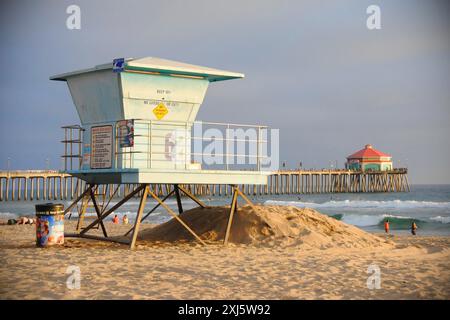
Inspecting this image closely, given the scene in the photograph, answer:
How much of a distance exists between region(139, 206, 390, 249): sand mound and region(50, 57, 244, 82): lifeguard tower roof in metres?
3.17

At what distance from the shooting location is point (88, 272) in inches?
422

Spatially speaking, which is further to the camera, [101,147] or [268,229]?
[268,229]

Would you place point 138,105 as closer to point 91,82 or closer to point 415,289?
point 91,82

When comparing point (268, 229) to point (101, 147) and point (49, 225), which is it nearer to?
point (101, 147)

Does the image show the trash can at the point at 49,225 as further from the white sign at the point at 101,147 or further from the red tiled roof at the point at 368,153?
the red tiled roof at the point at 368,153

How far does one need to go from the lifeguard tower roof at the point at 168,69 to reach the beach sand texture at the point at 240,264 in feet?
10.5

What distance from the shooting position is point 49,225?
47.4 ft

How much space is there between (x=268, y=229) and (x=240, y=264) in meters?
3.54

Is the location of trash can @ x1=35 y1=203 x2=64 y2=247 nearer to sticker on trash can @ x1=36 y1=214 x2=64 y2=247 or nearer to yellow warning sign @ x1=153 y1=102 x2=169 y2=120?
sticker on trash can @ x1=36 y1=214 x2=64 y2=247

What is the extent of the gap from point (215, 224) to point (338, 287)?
6.34m

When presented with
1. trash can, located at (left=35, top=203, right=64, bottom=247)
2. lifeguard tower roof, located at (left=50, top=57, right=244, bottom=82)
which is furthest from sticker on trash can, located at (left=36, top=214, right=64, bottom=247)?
lifeguard tower roof, located at (left=50, top=57, right=244, bottom=82)

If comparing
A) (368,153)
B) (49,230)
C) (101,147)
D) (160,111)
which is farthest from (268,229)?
(368,153)

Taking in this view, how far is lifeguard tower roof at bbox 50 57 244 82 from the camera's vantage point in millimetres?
14094

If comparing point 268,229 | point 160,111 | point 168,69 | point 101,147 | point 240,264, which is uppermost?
point 168,69
